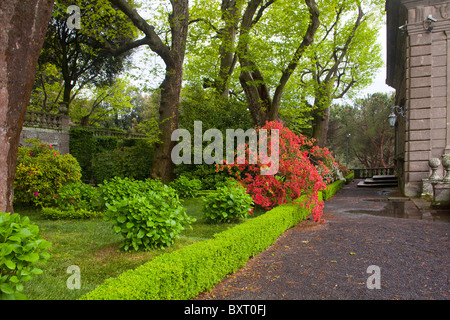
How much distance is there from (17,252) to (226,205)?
5.15 metres

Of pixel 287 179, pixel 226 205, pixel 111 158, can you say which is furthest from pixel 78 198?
pixel 111 158

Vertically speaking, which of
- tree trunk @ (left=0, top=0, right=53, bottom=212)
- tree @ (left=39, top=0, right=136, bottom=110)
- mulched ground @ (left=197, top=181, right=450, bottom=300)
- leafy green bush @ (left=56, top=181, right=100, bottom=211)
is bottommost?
mulched ground @ (left=197, top=181, right=450, bottom=300)

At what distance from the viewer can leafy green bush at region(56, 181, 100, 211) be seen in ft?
29.0

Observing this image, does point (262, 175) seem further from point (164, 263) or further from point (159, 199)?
point (164, 263)

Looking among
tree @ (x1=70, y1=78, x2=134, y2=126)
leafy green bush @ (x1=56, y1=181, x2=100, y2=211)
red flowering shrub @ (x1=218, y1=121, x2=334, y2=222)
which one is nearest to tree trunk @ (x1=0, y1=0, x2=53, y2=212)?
leafy green bush @ (x1=56, y1=181, x2=100, y2=211)

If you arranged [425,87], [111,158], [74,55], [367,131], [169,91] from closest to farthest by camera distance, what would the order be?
[425,87] < [169,91] < [111,158] < [74,55] < [367,131]

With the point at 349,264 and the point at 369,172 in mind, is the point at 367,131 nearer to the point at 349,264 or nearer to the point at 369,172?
the point at 369,172

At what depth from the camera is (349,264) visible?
17.6 feet

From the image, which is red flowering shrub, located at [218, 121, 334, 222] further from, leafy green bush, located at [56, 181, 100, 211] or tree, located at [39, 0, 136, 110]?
tree, located at [39, 0, 136, 110]

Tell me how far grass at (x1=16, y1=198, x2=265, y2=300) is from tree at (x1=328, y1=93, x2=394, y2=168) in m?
32.2

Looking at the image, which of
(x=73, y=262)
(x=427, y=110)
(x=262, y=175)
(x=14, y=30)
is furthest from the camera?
(x=427, y=110)

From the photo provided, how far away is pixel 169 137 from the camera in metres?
13.6
